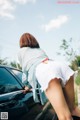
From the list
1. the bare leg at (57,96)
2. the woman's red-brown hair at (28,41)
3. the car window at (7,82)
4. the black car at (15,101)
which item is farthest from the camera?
the woman's red-brown hair at (28,41)

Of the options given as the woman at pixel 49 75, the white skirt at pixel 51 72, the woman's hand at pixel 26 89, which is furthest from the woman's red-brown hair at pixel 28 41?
the woman's hand at pixel 26 89

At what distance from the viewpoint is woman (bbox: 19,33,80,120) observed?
9.39ft

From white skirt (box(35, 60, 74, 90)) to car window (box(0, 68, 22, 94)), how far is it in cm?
29

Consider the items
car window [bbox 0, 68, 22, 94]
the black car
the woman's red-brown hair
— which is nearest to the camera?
the black car

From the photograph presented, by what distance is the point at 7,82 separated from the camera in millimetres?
3176

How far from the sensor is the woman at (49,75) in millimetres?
2861

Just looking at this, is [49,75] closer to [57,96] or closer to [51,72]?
Result: [51,72]

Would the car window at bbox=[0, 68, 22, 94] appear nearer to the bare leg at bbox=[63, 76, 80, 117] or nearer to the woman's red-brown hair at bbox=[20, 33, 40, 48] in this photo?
the woman's red-brown hair at bbox=[20, 33, 40, 48]

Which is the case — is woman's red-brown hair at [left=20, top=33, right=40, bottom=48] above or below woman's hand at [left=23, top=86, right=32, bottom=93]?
above

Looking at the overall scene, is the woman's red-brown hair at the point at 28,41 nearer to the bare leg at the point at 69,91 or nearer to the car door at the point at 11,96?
the car door at the point at 11,96

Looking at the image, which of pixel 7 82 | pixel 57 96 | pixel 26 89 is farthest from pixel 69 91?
pixel 7 82

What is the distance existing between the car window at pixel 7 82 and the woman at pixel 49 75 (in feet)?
0.60

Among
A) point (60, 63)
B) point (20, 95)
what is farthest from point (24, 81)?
point (60, 63)

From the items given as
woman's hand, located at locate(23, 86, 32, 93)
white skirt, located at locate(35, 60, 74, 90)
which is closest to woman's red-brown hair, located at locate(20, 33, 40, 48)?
white skirt, located at locate(35, 60, 74, 90)
